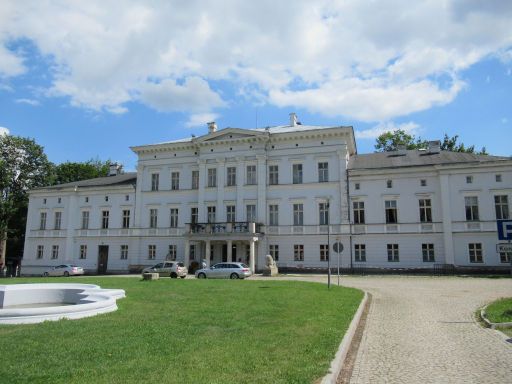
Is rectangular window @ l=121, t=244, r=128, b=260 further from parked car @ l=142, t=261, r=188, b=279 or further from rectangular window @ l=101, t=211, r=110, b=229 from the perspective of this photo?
parked car @ l=142, t=261, r=188, b=279

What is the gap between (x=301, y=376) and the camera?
5.96 m

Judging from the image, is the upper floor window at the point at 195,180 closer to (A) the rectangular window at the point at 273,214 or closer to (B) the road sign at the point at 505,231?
(A) the rectangular window at the point at 273,214

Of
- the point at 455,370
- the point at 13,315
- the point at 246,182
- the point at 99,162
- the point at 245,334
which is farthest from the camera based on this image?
the point at 99,162

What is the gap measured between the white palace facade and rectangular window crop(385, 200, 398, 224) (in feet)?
0.29

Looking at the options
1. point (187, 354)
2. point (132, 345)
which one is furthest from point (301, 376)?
point (132, 345)

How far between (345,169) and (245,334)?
97.6ft

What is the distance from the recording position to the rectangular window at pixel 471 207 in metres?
32.9

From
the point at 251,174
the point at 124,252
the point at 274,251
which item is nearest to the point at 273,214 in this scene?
the point at 274,251

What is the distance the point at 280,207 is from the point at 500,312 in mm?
→ 26883

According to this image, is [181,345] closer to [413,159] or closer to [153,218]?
[413,159]

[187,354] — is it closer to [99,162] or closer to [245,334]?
[245,334]

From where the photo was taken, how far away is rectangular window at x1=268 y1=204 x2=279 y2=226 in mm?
38750

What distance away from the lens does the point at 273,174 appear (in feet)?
130

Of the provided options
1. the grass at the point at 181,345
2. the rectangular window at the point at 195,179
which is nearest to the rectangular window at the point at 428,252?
the rectangular window at the point at 195,179
